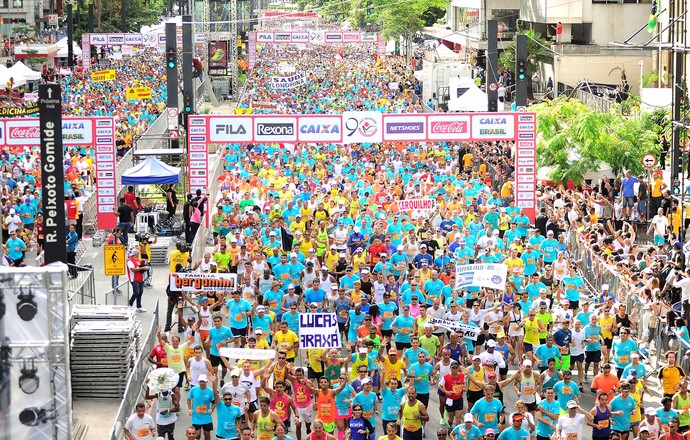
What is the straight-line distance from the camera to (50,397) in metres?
10.4

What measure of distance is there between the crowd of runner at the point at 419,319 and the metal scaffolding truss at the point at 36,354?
3.94m

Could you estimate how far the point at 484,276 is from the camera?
66.3 ft

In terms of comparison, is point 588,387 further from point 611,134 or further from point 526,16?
point 526,16

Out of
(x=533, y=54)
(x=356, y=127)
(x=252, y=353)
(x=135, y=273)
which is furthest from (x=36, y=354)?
(x=533, y=54)

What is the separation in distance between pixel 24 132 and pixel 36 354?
822 inches

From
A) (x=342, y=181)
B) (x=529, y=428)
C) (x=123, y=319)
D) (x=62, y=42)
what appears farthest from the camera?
(x=62, y=42)

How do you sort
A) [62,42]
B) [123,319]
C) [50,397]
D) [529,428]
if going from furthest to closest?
[62,42]
[123,319]
[529,428]
[50,397]

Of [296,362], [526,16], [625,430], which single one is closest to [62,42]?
[526,16]

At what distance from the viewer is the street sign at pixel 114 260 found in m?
22.9

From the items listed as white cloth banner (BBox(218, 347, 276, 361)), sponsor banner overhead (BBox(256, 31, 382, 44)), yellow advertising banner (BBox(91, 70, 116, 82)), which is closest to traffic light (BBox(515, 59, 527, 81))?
white cloth banner (BBox(218, 347, 276, 361))

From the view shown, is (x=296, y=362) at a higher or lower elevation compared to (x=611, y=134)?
lower

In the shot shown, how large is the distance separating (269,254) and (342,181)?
9.32 m

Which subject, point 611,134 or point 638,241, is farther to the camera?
point 611,134

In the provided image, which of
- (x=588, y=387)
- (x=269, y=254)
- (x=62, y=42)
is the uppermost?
(x=62, y=42)
